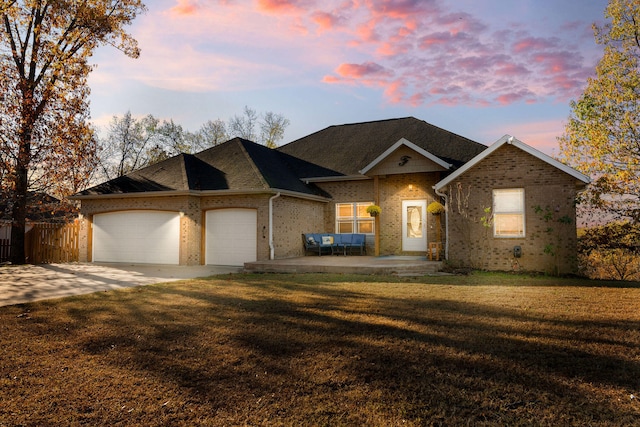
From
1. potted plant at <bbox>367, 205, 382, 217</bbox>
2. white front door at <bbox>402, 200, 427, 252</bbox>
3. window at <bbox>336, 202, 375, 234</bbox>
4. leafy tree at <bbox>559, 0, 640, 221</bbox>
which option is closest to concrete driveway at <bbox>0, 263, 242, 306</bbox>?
window at <bbox>336, 202, 375, 234</bbox>

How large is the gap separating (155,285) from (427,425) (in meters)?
9.28

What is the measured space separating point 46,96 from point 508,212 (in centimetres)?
2007

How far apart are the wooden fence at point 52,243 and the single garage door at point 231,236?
700 cm

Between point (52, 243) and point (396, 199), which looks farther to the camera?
point (52, 243)

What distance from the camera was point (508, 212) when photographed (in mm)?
13766

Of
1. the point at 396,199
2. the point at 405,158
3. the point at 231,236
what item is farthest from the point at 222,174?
→ the point at 405,158

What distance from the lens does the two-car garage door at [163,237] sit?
16328 millimetres

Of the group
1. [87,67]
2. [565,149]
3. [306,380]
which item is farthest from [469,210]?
[87,67]

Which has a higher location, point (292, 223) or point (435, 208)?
point (435, 208)

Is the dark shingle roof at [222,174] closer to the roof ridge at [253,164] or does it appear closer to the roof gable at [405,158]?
the roof ridge at [253,164]

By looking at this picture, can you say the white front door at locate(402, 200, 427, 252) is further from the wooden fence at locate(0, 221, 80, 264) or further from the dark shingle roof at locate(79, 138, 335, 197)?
the wooden fence at locate(0, 221, 80, 264)

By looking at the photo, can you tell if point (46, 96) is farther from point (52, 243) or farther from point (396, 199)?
point (396, 199)

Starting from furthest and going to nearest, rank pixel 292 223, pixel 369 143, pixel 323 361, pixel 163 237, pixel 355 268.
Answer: pixel 369 143 → pixel 163 237 → pixel 292 223 → pixel 355 268 → pixel 323 361

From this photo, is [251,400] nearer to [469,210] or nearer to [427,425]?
[427,425]
